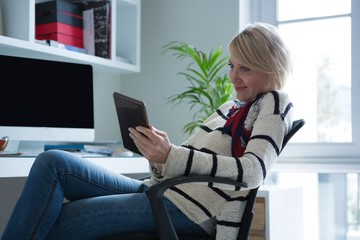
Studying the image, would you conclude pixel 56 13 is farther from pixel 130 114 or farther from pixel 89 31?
pixel 130 114

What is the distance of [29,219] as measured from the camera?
55.8 inches

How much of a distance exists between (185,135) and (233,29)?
715mm

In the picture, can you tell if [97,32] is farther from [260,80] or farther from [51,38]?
[260,80]

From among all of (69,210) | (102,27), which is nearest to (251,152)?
(69,210)

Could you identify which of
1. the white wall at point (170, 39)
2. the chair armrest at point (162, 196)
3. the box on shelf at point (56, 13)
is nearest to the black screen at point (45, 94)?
the box on shelf at point (56, 13)

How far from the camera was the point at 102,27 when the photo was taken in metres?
3.01

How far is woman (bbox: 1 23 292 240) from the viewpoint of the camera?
1.42 m

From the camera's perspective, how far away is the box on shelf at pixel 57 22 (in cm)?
279

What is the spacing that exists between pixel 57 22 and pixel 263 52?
151 centimetres

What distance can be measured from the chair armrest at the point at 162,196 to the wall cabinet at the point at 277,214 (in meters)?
1.02

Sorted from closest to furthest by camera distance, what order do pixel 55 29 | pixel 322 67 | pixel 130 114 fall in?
pixel 130 114, pixel 55 29, pixel 322 67

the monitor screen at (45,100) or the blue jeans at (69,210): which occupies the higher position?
the monitor screen at (45,100)

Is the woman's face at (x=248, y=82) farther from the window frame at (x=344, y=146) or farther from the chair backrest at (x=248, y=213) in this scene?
the window frame at (x=344, y=146)

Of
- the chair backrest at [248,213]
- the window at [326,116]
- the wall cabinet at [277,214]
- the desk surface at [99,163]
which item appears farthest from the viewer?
the window at [326,116]
